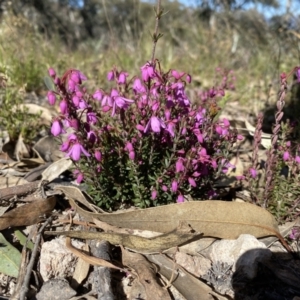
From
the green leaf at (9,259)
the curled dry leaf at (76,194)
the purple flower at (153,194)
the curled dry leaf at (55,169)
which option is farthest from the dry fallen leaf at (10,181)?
the purple flower at (153,194)

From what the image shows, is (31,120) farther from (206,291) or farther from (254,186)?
(206,291)

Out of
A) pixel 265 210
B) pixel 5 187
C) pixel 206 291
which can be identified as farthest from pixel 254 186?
pixel 5 187

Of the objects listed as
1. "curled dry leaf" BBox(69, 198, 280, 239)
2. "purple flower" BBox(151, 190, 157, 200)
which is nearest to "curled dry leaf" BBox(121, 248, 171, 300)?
"curled dry leaf" BBox(69, 198, 280, 239)

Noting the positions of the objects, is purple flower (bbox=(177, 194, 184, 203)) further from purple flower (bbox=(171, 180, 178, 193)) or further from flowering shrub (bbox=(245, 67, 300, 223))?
flowering shrub (bbox=(245, 67, 300, 223))

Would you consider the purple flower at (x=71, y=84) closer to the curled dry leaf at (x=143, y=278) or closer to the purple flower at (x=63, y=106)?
the purple flower at (x=63, y=106)

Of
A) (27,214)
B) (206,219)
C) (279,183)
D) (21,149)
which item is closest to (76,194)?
(27,214)

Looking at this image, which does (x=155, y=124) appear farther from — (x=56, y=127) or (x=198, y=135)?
(x=56, y=127)
